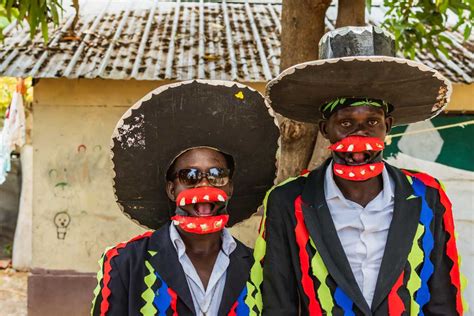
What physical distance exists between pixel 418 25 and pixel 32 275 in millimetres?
4958

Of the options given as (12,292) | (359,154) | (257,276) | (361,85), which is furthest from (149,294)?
(12,292)

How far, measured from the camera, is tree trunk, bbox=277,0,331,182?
3.49m

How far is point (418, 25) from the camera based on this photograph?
13.9 ft

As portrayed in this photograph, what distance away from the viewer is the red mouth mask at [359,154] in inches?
96.0

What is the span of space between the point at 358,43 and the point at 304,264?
3.20ft

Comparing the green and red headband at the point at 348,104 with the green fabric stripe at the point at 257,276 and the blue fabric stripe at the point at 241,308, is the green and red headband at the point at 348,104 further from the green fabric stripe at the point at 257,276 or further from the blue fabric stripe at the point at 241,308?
the blue fabric stripe at the point at 241,308

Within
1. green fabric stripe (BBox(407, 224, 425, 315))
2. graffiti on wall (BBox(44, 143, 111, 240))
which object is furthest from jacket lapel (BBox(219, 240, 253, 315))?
graffiti on wall (BBox(44, 143, 111, 240))

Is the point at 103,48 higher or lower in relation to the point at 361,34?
lower

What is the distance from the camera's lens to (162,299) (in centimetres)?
241

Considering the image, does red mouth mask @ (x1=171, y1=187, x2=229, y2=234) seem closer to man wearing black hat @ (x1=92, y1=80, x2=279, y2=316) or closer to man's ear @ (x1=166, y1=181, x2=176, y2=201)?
man wearing black hat @ (x1=92, y1=80, x2=279, y2=316)

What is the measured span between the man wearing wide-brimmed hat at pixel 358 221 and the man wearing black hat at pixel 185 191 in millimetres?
184

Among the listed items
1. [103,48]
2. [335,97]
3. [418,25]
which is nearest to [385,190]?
[335,97]

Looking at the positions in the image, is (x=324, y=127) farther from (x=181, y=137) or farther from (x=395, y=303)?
(x=395, y=303)

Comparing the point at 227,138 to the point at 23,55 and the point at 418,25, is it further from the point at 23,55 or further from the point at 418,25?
the point at 23,55
